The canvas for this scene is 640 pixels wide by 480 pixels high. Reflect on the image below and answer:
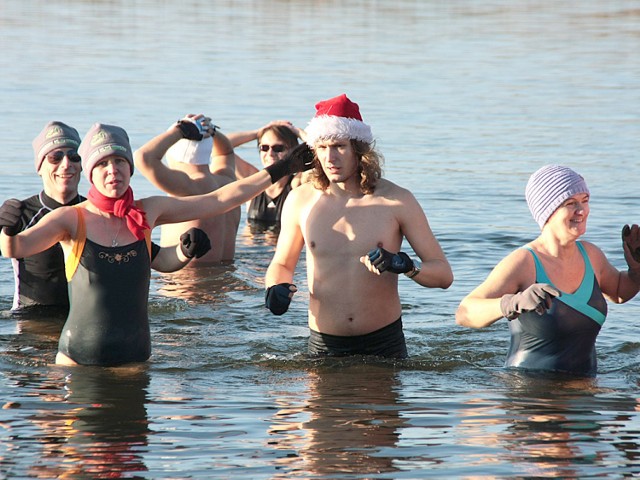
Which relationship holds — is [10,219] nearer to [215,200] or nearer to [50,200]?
[215,200]

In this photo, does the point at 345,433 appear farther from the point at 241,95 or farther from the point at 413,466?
the point at 241,95

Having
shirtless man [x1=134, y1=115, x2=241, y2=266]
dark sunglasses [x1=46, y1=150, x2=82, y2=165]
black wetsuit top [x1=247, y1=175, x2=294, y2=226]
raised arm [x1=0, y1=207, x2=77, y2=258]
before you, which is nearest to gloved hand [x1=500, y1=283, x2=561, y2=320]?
raised arm [x1=0, y1=207, x2=77, y2=258]

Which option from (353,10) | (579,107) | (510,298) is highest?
(353,10)

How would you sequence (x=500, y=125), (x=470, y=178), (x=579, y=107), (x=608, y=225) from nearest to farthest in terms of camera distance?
(x=608, y=225)
(x=470, y=178)
(x=500, y=125)
(x=579, y=107)

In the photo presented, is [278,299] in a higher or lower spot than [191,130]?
lower

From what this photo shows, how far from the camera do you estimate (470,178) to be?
17234 millimetres

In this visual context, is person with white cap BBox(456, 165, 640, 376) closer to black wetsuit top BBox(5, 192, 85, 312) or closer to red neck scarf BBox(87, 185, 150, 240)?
red neck scarf BBox(87, 185, 150, 240)

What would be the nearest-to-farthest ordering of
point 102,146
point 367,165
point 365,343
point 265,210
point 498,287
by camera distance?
point 498,287, point 102,146, point 367,165, point 365,343, point 265,210

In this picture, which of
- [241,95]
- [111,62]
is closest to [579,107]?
[241,95]

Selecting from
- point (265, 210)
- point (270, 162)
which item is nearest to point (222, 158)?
point (270, 162)

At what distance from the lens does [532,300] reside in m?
6.67

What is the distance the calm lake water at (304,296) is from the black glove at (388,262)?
879 mm

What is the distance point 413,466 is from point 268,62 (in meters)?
23.6

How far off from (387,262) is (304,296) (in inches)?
173
